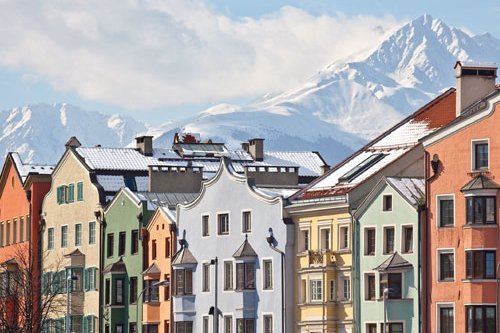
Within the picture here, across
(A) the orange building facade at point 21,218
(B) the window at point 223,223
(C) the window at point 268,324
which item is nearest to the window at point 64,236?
(A) the orange building facade at point 21,218

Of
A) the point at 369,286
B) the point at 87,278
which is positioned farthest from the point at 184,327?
the point at 369,286

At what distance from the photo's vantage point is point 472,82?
11931cm

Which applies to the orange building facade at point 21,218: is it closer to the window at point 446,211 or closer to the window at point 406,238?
the window at point 406,238

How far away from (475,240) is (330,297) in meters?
15.3

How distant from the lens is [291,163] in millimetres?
161875

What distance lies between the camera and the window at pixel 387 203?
11712 centimetres

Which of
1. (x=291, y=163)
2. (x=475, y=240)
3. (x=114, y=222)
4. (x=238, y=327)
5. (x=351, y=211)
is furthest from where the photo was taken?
(x=291, y=163)

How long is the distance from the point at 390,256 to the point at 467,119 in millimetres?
10638

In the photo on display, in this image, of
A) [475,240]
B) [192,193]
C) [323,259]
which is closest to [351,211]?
[323,259]

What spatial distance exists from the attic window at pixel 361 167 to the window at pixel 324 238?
149 inches

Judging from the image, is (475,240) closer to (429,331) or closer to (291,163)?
(429,331)

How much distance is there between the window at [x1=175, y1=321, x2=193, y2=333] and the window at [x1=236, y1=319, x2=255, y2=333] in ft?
21.2

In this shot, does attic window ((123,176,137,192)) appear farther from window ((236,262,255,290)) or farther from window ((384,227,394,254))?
window ((384,227,394,254))

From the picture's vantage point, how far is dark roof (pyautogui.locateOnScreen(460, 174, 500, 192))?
11000cm
